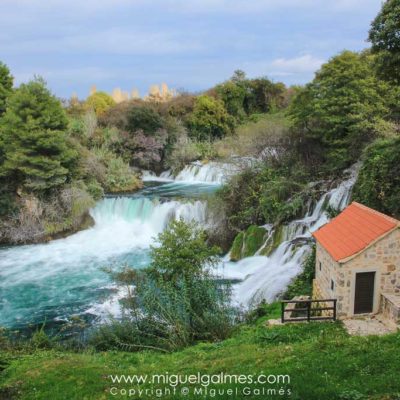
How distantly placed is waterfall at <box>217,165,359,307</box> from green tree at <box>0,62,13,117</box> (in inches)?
719

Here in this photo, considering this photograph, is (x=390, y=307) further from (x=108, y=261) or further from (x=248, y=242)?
(x=108, y=261)

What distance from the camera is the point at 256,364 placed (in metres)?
7.62

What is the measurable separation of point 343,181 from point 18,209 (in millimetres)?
17736

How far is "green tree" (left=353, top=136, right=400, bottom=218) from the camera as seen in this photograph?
13867 millimetres

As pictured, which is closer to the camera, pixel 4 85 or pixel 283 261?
pixel 283 261

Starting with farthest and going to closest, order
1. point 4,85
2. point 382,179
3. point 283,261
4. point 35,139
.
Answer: point 4,85 → point 35,139 → point 283,261 → point 382,179

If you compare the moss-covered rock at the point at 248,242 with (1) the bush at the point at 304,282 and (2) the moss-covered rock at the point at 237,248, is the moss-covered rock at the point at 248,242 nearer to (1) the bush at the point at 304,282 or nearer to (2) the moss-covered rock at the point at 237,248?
(2) the moss-covered rock at the point at 237,248

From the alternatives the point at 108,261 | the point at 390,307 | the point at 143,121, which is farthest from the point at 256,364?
the point at 143,121

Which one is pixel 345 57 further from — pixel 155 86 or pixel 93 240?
pixel 155 86

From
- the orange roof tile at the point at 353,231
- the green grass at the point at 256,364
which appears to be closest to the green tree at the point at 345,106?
the orange roof tile at the point at 353,231

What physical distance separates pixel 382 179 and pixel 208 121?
26.1 m

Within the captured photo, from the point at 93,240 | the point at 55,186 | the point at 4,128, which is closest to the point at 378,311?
the point at 93,240

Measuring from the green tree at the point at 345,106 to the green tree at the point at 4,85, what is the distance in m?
19.1

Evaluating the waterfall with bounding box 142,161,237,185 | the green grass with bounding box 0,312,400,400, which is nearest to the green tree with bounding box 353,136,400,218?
the green grass with bounding box 0,312,400,400
